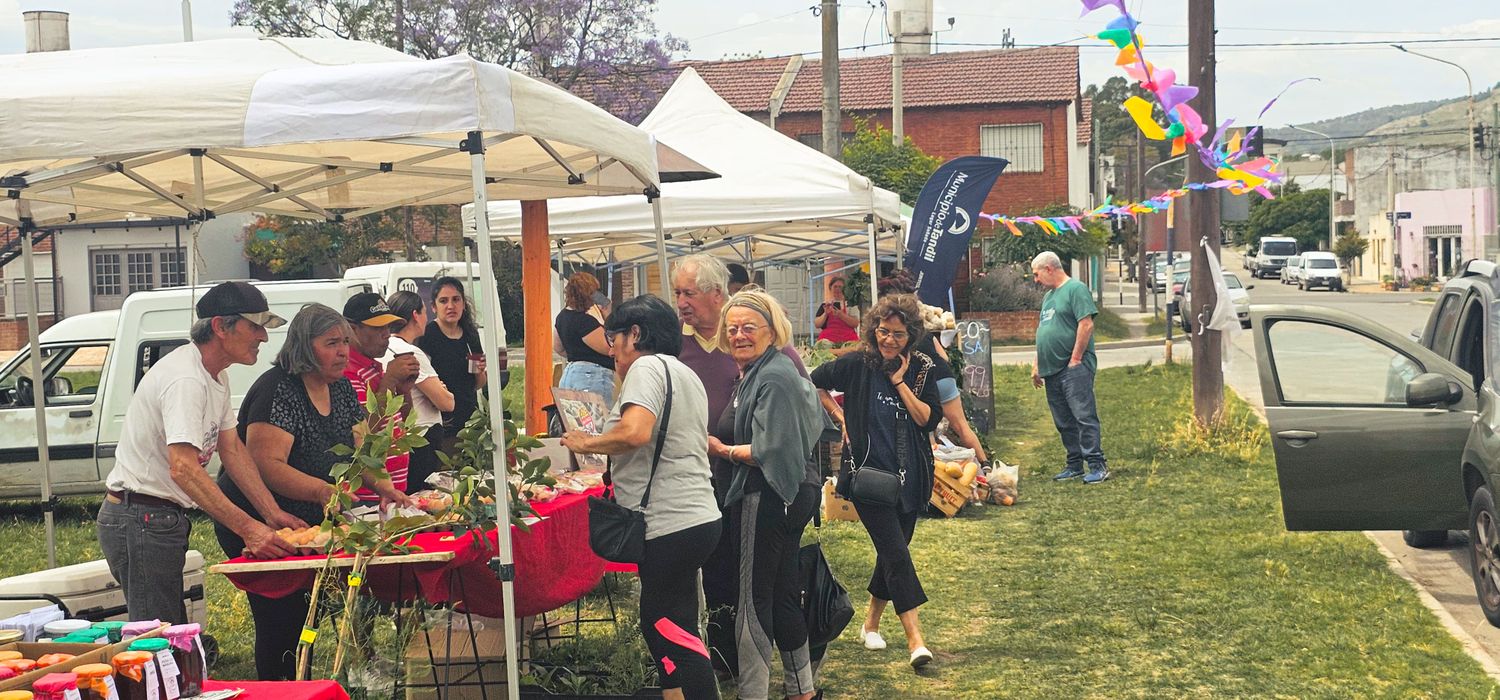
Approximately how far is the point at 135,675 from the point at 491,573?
81.4 inches

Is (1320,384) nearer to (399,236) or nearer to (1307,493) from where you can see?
(1307,493)

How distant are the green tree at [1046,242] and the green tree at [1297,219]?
64521 millimetres

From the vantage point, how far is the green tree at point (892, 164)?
87.8ft

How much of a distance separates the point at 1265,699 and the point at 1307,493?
86.5 inches

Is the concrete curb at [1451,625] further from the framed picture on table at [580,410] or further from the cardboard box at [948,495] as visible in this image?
the framed picture on table at [580,410]

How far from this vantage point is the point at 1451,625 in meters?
7.04

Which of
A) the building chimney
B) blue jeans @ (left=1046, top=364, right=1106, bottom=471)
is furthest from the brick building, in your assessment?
blue jeans @ (left=1046, top=364, right=1106, bottom=471)

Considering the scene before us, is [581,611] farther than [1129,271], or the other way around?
[1129,271]

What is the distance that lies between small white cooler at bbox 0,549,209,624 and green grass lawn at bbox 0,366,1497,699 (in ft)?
3.06

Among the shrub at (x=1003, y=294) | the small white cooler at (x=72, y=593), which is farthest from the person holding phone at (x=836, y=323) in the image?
the shrub at (x=1003, y=294)

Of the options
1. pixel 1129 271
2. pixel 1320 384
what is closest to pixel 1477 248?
pixel 1129 271

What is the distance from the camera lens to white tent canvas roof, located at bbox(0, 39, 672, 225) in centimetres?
460

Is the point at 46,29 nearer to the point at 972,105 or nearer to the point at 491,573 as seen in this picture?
the point at 491,573

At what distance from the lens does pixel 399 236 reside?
101ft
